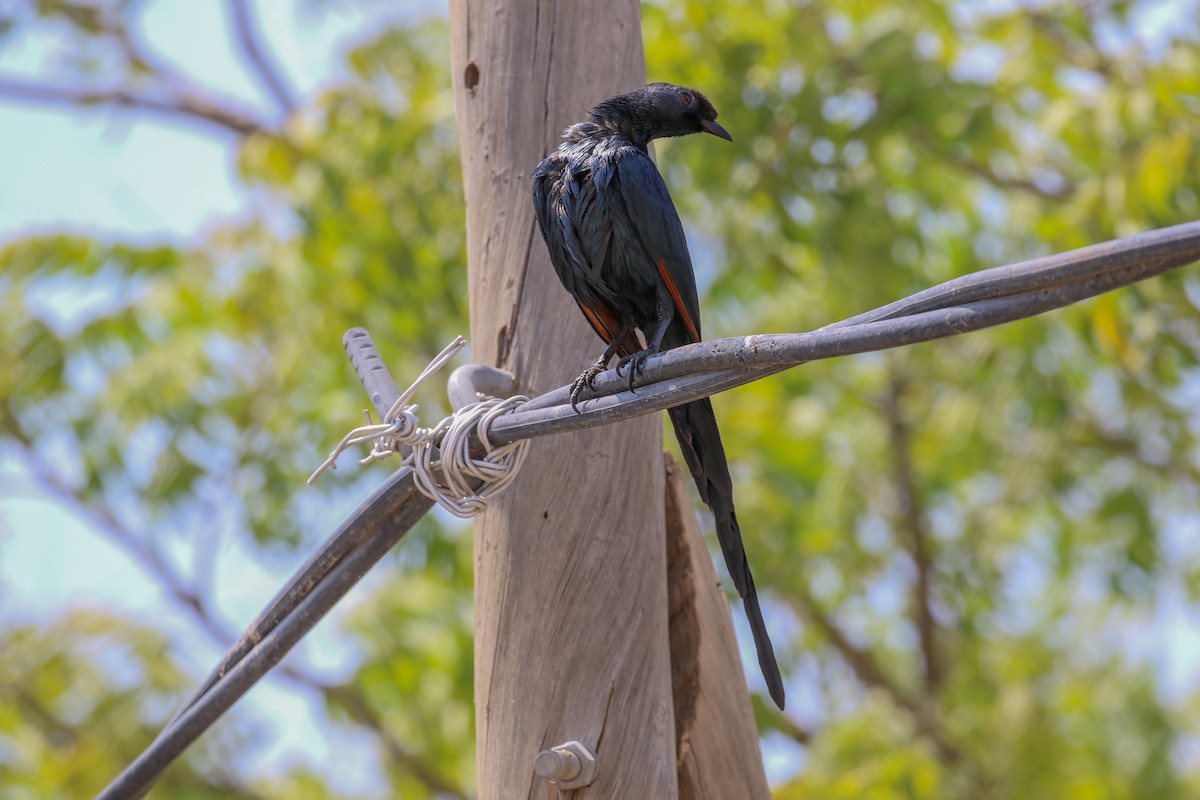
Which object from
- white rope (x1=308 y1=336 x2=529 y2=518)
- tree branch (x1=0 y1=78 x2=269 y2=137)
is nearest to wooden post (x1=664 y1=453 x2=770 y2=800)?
white rope (x1=308 y1=336 x2=529 y2=518)

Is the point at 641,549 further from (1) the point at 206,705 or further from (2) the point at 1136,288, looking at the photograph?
(2) the point at 1136,288

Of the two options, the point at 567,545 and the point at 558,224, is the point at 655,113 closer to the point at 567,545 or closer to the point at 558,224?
the point at 558,224

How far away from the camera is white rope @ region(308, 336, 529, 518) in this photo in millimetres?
2402

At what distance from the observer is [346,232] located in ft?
21.3

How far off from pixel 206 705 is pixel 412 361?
5142mm

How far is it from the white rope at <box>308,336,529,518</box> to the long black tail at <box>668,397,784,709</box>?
374mm

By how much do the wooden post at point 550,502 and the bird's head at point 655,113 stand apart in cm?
6

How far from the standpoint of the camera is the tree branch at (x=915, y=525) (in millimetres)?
7598

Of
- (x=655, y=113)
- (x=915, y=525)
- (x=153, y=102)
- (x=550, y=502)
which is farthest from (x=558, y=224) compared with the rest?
(x=153, y=102)

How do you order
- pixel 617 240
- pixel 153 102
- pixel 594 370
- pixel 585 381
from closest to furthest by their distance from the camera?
pixel 585 381, pixel 594 370, pixel 617 240, pixel 153 102

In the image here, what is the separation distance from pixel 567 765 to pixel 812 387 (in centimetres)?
581

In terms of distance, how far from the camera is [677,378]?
6.64 feet

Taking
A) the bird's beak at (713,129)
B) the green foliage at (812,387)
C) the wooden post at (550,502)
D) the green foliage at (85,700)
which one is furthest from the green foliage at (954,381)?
the green foliage at (85,700)

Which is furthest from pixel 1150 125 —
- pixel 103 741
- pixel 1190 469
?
pixel 103 741
